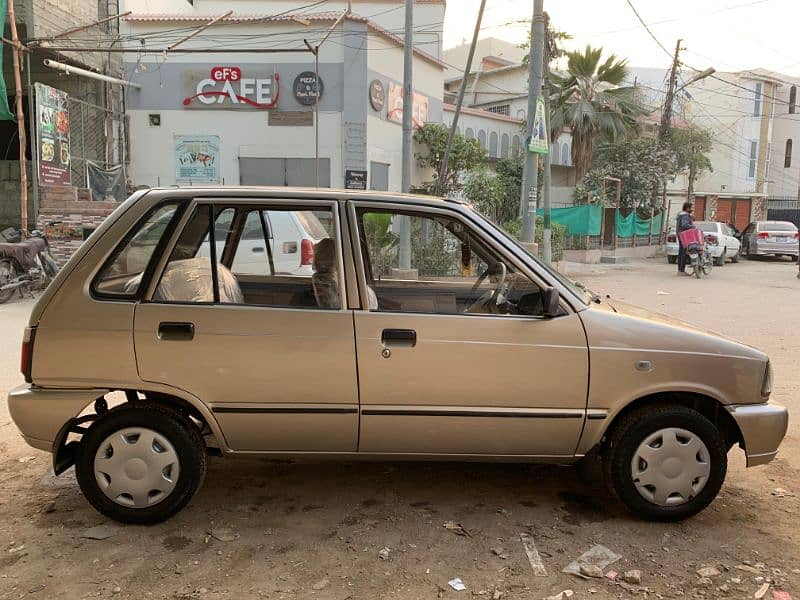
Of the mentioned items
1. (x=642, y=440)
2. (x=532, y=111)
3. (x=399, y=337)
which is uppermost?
(x=532, y=111)

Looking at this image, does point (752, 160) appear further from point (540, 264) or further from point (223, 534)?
point (223, 534)

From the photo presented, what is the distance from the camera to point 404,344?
3.35 m

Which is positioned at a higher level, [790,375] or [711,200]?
[711,200]

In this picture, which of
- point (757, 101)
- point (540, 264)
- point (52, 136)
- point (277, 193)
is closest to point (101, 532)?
point (277, 193)

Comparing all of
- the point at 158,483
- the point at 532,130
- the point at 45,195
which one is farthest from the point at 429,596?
the point at 45,195

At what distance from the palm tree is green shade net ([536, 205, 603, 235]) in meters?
4.80

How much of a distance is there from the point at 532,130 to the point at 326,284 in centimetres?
834

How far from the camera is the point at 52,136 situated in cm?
1459

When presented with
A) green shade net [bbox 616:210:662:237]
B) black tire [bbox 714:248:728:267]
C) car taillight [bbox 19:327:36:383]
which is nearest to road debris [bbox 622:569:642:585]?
car taillight [bbox 19:327:36:383]

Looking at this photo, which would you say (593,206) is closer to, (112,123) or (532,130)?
(532,130)

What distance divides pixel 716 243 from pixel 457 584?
66.3 ft

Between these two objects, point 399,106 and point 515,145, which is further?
point 515,145

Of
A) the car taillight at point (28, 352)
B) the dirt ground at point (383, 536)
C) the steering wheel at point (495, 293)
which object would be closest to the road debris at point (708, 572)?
the dirt ground at point (383, 536)

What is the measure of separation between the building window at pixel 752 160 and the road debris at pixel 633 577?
40414 mm
